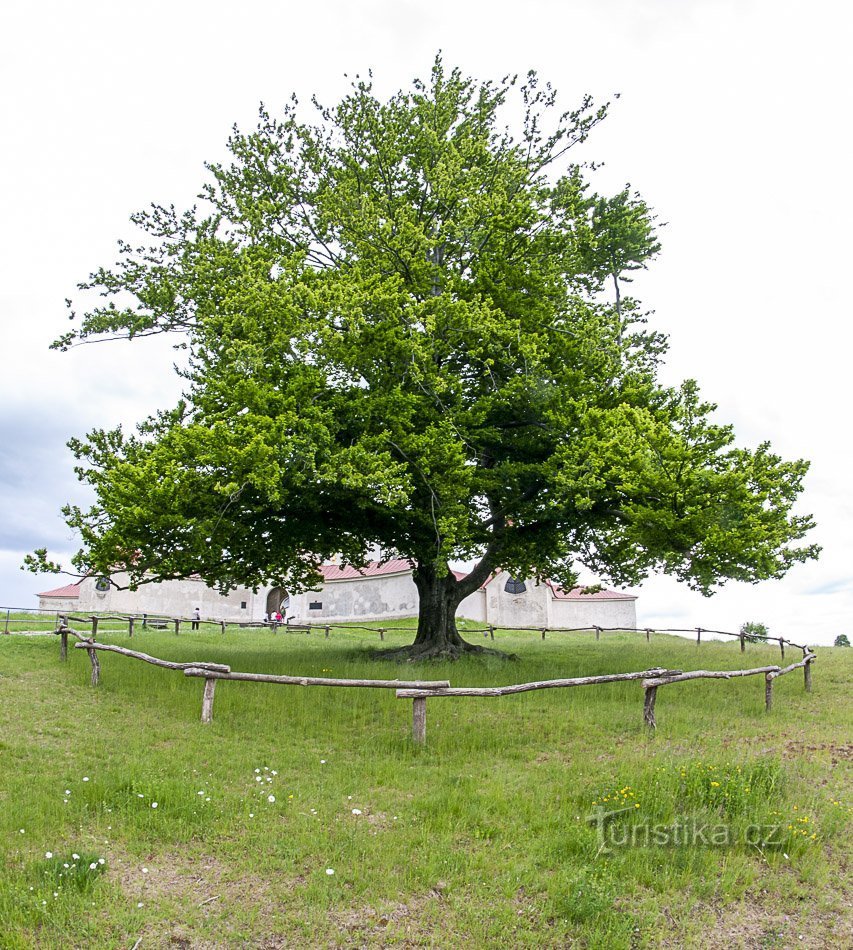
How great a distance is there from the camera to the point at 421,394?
2050 cm

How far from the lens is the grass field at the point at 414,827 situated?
259 inches

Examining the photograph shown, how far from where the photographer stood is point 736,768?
31.2ft

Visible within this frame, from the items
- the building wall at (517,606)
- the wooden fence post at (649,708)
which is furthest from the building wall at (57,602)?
the wooden fence post at (649,708)

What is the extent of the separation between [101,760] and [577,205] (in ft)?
65.7

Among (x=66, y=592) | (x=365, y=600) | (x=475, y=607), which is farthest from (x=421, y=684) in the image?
(x=66, y=592)

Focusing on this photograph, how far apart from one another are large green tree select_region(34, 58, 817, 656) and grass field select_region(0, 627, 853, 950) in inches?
199

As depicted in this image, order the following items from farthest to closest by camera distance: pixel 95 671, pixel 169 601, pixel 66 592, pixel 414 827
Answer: pixel 66 592, pixel 169 601, pixel 95 671, pixel 414 827

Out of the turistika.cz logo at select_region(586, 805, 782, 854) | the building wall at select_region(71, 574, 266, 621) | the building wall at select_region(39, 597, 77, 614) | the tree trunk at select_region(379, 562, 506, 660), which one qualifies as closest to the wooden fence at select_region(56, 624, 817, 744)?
the turistika.cz logo at select_region(586, 805, 782, 854)

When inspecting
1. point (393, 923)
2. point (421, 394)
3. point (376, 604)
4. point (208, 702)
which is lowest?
point (393, 923)

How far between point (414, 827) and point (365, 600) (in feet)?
129

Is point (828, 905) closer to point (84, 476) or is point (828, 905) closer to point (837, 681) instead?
point (837, 681)

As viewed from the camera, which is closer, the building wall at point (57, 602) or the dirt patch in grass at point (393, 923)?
the dirt patch in grass at point (393, 923)

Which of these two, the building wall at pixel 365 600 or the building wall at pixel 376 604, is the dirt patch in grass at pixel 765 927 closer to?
the building wall at pixel 376 604

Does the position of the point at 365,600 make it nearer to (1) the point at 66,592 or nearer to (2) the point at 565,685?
(1) the point at 66,592
